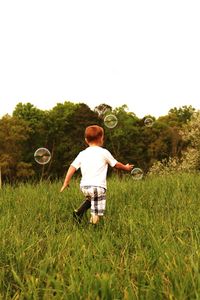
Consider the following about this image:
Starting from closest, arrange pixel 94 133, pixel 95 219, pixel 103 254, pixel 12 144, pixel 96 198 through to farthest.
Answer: pixel 103 254
pixel 95 219
pixel 96 198
pixel 94 133
pixel 12 144

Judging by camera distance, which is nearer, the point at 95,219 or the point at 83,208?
the point at 95,219

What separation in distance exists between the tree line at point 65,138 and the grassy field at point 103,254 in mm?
35533

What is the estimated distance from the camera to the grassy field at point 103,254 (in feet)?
9.10

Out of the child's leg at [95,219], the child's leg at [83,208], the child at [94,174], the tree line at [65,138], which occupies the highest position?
the tree line at [65,138]

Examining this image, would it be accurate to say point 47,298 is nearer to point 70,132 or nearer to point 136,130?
point 70,132

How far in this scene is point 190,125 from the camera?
38594 millimetres

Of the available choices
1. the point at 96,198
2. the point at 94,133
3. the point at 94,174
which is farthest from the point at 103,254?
the point at 94,133

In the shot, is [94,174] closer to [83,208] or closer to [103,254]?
[83,208]

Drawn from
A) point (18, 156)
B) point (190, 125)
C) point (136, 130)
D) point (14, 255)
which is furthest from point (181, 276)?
point (136, 130)

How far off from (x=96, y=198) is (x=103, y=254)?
7.75ft

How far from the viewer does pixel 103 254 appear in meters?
4.18

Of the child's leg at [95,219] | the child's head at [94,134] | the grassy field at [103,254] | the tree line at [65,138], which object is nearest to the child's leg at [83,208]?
the grassy field at [103,254]

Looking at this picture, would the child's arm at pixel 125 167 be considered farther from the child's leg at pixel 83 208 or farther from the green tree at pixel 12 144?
the green tree at pixel 12 144

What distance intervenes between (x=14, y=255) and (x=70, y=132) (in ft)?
155
